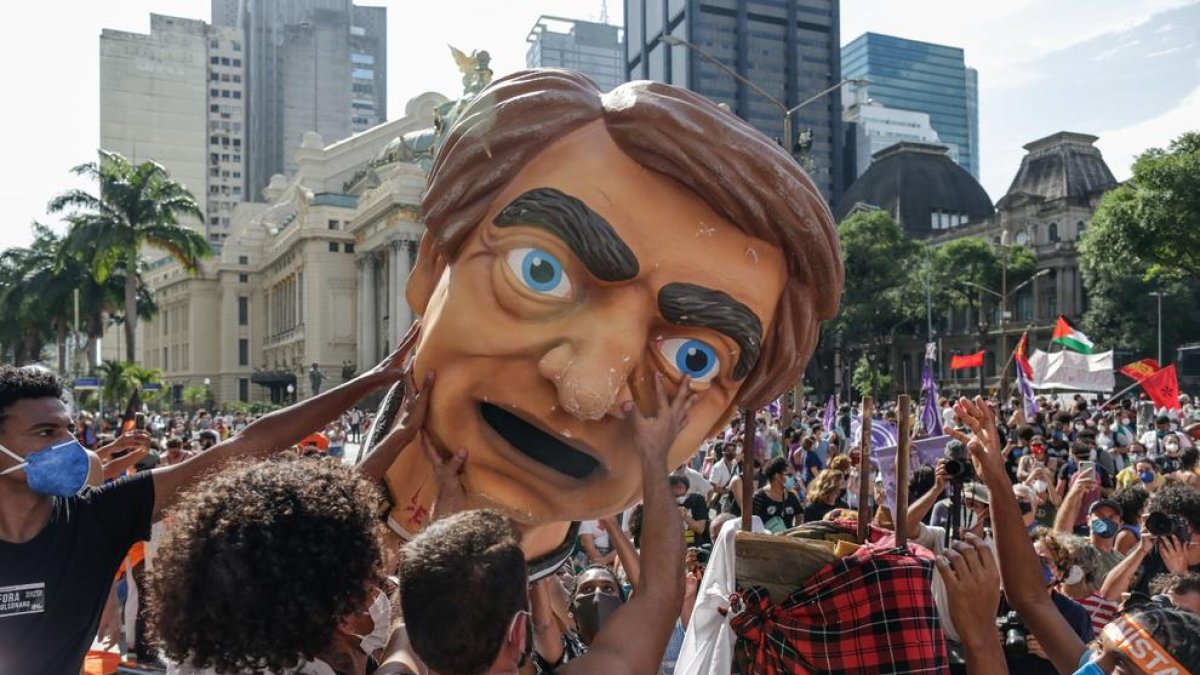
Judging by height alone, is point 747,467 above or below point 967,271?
below

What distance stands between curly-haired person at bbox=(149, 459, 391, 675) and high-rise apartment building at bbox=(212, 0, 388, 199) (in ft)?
309

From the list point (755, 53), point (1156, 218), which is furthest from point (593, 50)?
point (1156, 218)

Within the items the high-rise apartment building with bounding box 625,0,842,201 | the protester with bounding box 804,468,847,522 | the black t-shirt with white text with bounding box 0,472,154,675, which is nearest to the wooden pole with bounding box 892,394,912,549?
the black t-shirt with white text with bounding box 0,472,154,675

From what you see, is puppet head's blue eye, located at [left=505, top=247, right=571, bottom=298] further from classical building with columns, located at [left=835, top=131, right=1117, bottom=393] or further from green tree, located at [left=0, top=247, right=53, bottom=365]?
classical building with columns, located at [left=835, top=131, right=1117, bottom=393]

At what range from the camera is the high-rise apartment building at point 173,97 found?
8275cm

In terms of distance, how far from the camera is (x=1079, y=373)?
16766mm

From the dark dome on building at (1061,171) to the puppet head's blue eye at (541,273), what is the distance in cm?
6889

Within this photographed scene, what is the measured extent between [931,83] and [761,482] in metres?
163

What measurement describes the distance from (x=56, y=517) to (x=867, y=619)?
1.95 meters

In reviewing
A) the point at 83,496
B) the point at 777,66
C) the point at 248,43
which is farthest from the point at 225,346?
the point at 83,496

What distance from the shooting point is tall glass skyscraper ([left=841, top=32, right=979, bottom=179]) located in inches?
6073

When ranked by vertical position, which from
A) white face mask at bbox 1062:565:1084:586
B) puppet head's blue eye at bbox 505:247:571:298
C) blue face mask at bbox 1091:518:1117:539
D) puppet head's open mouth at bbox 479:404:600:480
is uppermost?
puppet head's blue eye at bbox 505:247:571:298

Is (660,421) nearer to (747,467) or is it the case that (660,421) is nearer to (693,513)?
(747,467)

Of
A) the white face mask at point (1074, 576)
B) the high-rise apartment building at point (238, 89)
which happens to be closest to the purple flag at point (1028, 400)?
A: the white face mask at point (1074, 576)
